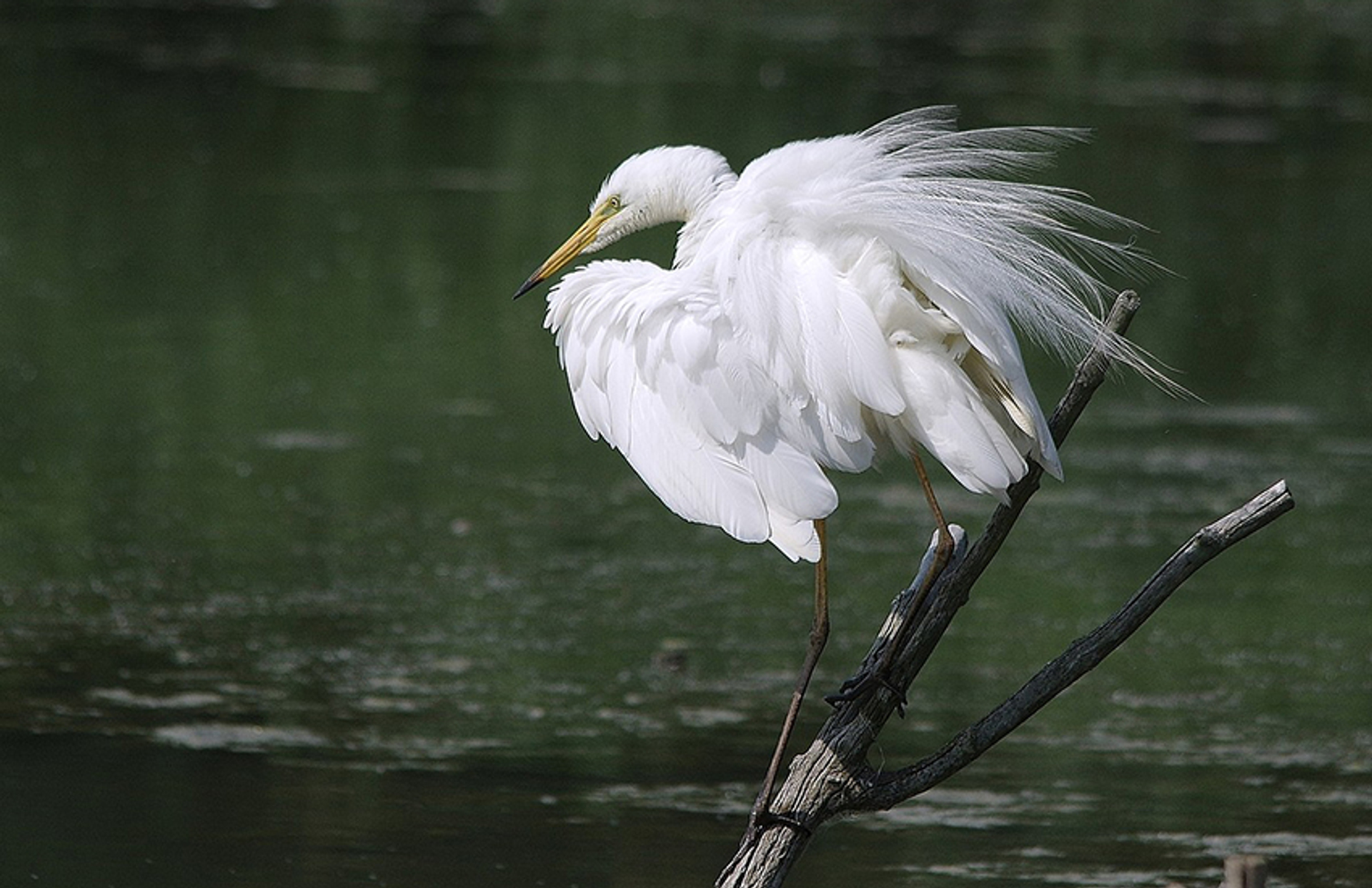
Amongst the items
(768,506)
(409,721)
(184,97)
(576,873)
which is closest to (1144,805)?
(576,873)

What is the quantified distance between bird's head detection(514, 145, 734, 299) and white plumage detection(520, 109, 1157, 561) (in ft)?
1.07

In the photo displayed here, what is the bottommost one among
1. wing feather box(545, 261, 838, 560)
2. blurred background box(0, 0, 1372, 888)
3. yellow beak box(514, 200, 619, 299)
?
blurred background box(0, 0, 1372, 888)

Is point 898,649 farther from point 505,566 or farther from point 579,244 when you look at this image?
point 505,566

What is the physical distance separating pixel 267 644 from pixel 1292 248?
8874mm

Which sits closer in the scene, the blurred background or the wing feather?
the wing feather

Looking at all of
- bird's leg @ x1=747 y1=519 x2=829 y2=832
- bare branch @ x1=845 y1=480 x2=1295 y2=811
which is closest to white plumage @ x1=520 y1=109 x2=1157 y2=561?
bird's leg @ x1=747 y1=519 x2=829 y2=832

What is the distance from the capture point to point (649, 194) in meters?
4.97

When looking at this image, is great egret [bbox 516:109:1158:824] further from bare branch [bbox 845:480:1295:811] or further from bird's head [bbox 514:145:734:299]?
bird's head [bbox 514:145:734:299]

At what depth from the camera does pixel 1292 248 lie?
14.1 meters

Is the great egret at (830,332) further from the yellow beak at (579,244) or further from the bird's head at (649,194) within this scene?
the yellow beak at (579,244)

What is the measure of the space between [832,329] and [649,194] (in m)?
1.13

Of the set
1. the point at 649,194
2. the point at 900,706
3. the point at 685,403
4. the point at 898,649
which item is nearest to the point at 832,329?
the point at 685,403

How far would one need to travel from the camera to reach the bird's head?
4859 millimetres

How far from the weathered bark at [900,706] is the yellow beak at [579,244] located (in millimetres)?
1454
